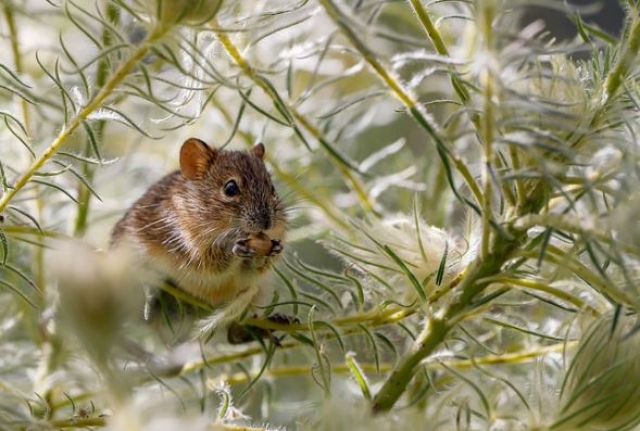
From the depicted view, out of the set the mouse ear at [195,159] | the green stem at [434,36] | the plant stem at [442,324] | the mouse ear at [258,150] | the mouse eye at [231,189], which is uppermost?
the green stem at [434,36]

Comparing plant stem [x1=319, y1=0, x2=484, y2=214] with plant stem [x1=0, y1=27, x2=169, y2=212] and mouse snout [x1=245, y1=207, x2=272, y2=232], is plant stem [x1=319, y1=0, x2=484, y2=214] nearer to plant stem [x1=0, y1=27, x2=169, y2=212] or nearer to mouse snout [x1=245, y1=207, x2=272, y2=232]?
plant stem [x1=0, y1=27, x2=169, y2=212]

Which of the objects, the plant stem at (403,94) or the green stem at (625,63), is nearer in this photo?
the plant stem at (403,94)

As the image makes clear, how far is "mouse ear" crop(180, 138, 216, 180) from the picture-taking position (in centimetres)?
106

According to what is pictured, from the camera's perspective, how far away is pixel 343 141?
1.13 m

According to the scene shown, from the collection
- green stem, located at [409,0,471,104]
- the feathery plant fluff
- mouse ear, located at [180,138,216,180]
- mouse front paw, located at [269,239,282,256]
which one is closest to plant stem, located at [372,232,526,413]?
the feathery plant fluff

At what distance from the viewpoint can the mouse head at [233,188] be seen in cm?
102

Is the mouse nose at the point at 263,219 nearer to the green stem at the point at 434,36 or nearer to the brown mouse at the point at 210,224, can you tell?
the brown mouse at the point at 210,224

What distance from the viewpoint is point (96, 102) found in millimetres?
657

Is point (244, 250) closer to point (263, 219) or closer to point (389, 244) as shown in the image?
point (263, 219)

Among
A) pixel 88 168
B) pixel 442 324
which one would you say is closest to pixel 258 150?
pixel 88 168

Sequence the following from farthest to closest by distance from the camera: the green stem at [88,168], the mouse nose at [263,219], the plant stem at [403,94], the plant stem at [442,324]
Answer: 1. the mouse nose at [263,219]
2. the green stem at [88,168]
3. the plant stem at [442,324]
4. the plant stem at [403,94]

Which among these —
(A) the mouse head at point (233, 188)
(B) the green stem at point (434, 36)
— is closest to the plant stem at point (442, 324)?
(B) the green stem at point (434, 36)

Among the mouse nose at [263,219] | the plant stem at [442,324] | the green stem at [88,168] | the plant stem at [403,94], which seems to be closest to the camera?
the plant stem at [403,94]

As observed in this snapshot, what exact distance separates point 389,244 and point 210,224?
334 millimetres
